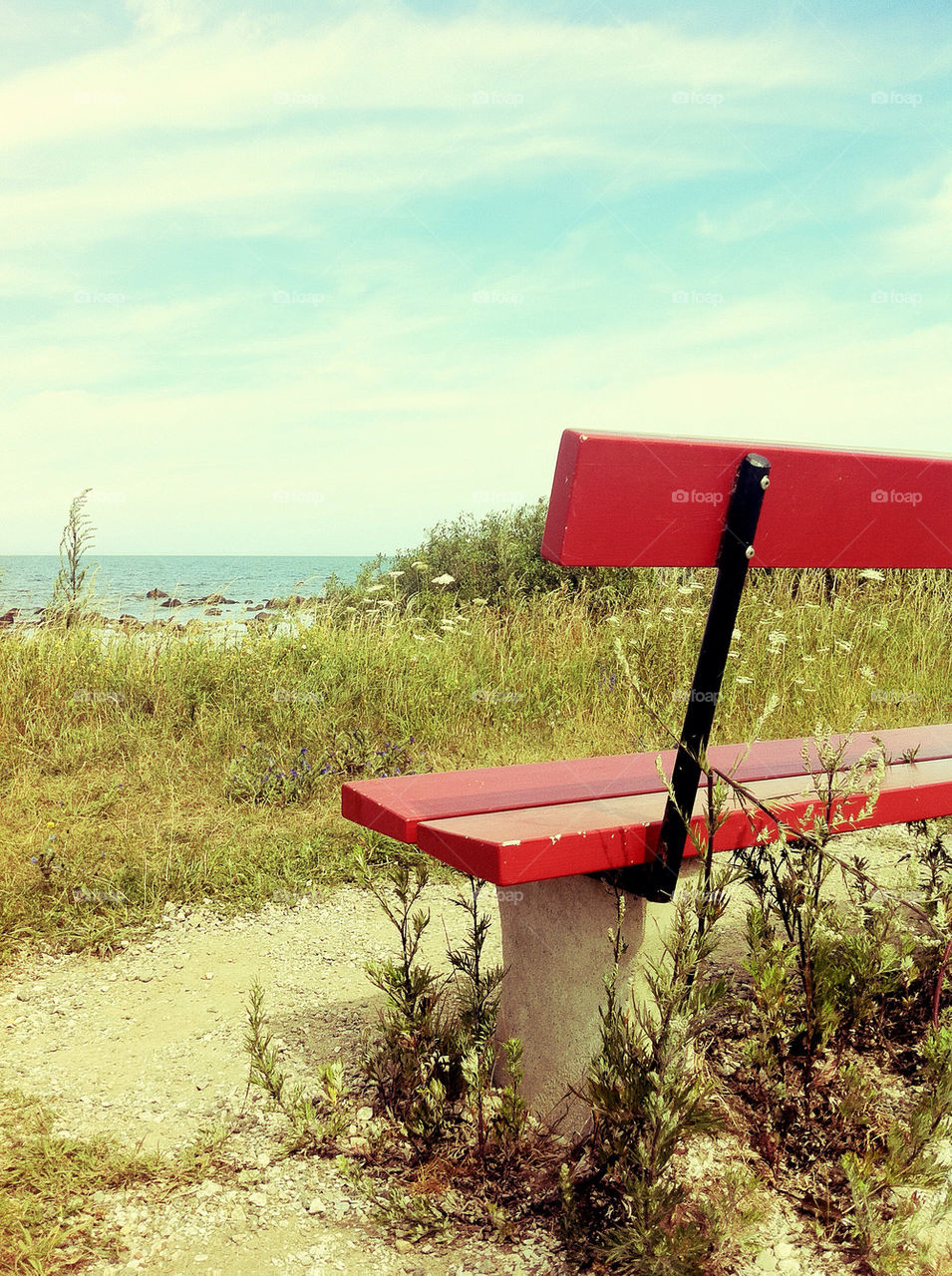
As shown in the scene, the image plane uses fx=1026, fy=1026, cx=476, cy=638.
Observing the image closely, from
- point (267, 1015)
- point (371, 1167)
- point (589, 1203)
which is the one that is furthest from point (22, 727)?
point (589, 1203)

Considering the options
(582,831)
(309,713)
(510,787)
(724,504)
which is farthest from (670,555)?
(309,713)

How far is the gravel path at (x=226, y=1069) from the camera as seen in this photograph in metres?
2.03

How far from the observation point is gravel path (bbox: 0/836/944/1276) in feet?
6.64

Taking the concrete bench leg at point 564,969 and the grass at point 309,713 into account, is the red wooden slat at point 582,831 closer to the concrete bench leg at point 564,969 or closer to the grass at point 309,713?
the concrete bench leg at point 564,969

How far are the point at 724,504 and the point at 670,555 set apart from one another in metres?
0.14

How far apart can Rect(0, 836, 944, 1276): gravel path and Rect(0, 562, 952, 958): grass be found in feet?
0.82

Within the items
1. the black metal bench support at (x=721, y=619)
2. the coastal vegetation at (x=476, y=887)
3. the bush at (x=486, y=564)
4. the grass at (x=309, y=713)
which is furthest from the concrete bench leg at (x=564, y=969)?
the bush at (x=486, y=564)

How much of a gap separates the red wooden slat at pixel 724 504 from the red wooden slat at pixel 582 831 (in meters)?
0.53

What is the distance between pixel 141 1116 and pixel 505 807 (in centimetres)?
122

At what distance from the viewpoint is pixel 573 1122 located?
7.66 feet

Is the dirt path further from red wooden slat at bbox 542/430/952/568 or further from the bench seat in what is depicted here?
red wooden slat at bbox 542/430/952/568

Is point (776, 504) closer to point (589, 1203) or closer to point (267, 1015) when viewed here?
point (589, 1203)

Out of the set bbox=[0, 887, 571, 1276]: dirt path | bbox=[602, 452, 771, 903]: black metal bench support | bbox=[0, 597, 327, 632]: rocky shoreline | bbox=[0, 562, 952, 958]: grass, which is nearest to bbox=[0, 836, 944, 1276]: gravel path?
bbox=[0, 887, 571, 1276]: dirt path

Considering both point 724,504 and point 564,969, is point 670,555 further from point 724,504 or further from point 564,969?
point 564,969
